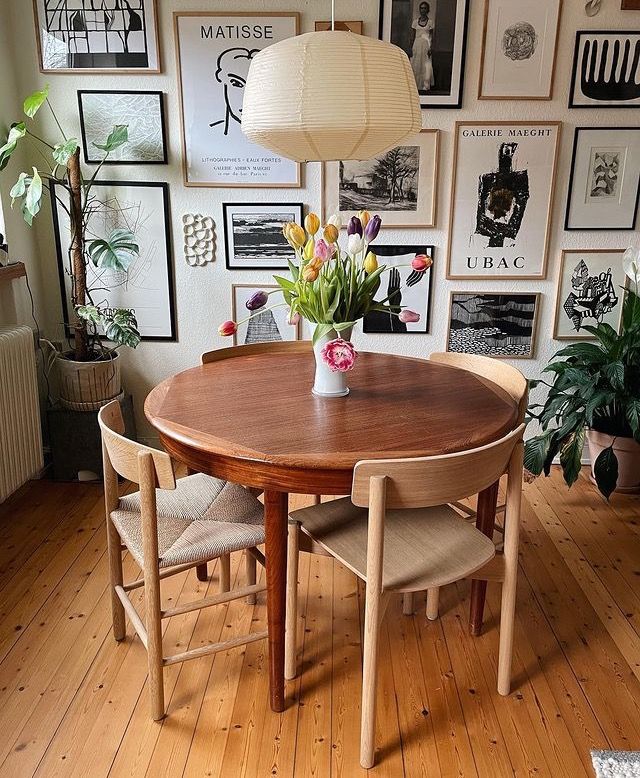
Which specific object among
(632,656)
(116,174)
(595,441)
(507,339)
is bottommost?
(632,656)

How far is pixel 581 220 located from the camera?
3.16 m

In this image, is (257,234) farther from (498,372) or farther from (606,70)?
(606,70)

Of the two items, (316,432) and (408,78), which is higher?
(408,78)

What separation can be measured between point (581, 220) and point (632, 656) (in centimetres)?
201

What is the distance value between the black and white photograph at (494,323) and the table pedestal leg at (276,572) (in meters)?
1.92

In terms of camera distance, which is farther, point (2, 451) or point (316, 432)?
point (2, 451)

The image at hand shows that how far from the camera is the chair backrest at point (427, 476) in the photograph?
145cm

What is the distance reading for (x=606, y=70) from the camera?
117 inches

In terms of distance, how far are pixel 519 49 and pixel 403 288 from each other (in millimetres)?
1183

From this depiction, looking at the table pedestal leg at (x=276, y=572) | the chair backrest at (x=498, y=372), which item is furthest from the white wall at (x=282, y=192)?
the table pedestal leg at (x=276, y=572)

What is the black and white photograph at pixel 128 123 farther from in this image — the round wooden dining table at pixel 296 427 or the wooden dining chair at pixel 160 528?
the wooden dining chair at pixel 160 528

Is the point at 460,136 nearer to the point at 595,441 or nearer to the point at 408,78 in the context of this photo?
the point at 408,78

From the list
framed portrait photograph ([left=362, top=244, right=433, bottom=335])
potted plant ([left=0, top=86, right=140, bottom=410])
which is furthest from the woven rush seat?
framed portrait photograph ([left=362, top=244, right=433, bottom=335])

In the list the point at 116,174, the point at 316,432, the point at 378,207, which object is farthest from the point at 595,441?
the point at 116,174
